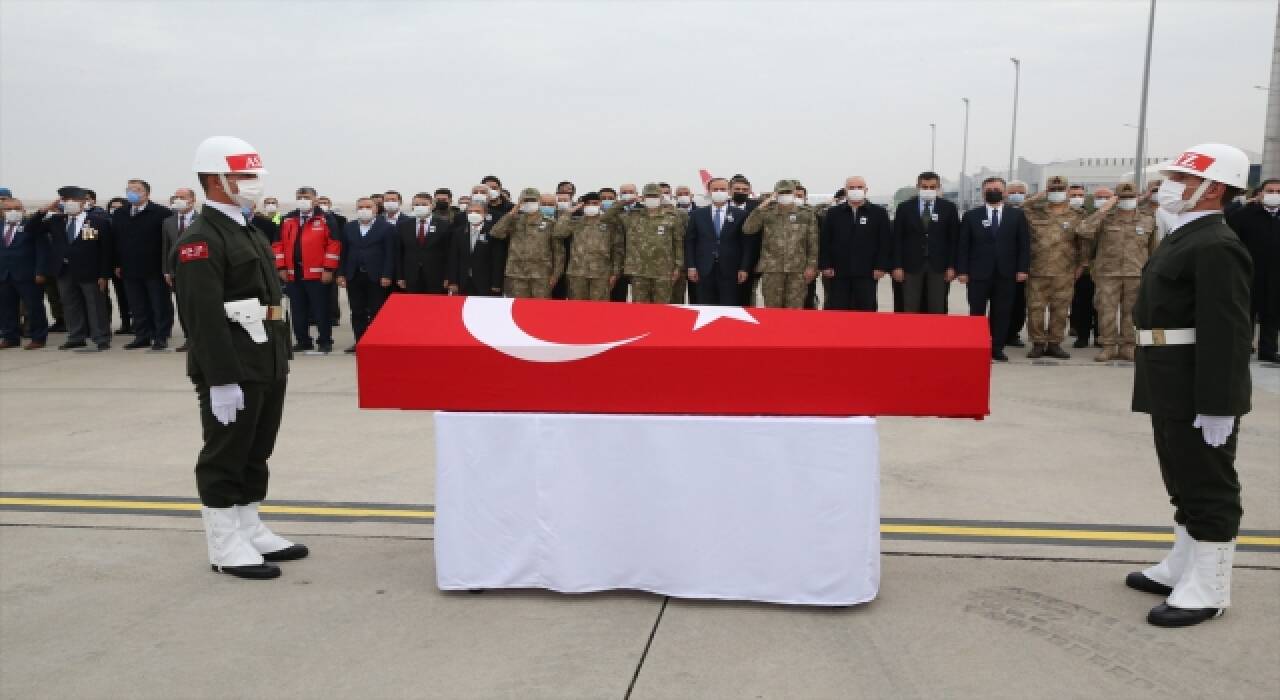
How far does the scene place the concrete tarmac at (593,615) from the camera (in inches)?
122

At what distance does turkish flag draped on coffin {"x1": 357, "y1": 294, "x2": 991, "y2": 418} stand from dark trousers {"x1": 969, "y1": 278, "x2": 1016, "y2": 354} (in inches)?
288

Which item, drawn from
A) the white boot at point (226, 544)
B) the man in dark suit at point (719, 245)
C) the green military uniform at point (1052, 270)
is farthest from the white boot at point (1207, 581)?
the man in dark suit at point (719, 245)

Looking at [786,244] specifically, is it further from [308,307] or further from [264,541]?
[264,541]

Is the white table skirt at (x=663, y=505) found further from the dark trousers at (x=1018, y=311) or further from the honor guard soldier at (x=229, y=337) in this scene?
the dark trousers at (x=1018, y=311)

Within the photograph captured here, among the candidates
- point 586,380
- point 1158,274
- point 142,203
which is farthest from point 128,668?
point 142,203

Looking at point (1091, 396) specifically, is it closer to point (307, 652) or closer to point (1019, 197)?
point (1019, 197)

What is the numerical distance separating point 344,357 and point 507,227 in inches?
92.7

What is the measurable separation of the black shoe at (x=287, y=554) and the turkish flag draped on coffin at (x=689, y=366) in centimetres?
107

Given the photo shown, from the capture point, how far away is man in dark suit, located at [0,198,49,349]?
39.2ft

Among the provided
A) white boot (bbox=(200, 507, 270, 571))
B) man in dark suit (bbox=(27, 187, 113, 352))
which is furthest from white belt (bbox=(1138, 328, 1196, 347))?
man in dark suit (bbox=(27, 187, 113, 352))

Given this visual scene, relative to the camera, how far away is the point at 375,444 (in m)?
6.55

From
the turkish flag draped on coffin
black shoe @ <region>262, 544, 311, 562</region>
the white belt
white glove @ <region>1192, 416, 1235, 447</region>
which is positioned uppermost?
the white belt

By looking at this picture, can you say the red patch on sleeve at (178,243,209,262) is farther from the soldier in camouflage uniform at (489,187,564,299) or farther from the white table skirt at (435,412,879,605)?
the soldier in camouflage uniform at (489,187,564,299)

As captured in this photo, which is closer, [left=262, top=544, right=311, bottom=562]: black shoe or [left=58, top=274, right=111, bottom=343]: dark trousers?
[left=262, top=544, right=311, bottom=562]: black shoe
